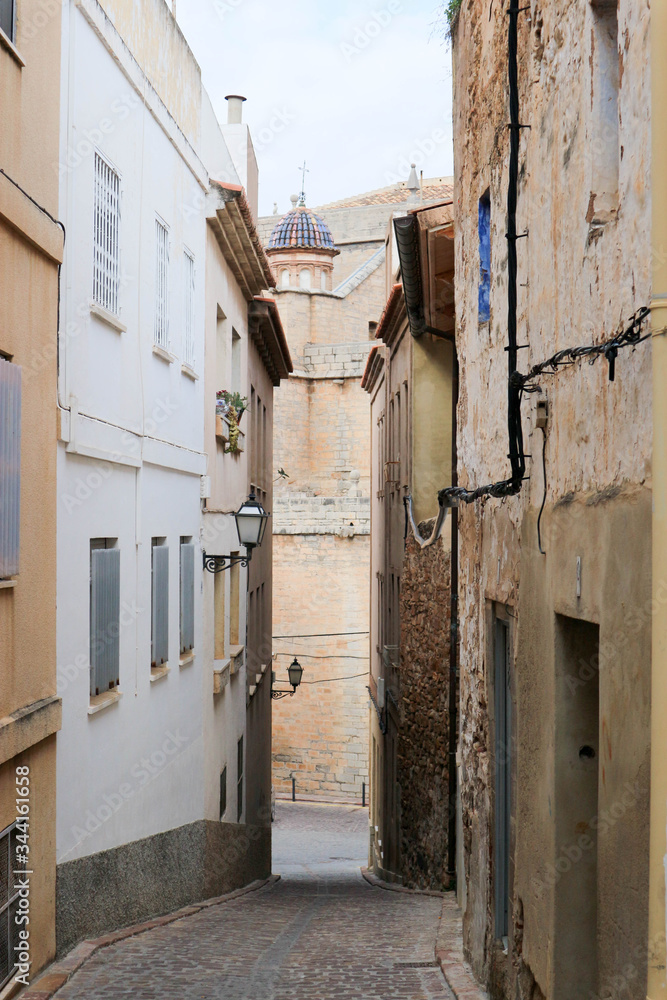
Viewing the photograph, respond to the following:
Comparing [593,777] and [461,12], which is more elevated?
[461,12]

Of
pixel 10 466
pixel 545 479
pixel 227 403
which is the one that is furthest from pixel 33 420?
pixel 227 403

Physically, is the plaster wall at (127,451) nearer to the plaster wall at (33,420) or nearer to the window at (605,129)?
the plaster wall at (33,420)

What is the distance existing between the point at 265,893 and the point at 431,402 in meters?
7.08

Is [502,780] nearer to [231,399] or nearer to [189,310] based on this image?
[189,310]

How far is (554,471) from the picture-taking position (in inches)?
233

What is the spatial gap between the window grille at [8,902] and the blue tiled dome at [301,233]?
44064 millimetres

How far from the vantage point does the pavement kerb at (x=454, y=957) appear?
754 centimetres

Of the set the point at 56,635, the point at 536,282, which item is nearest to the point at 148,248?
the point at 56,635

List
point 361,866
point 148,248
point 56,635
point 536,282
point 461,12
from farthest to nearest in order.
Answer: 1. point 361,866
2. point 148,248
3. point 461,12
4. point 56,635
5. point 536,282

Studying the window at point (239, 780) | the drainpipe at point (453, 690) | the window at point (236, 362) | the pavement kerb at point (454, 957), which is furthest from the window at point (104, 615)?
the window at point (239, 780)

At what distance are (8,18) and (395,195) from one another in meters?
57.6

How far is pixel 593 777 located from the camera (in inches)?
219

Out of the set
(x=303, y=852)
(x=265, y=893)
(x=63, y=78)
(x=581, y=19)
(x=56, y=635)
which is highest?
(x=63, y=78)

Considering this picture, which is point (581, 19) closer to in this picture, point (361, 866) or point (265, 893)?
point (265, 893)
